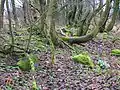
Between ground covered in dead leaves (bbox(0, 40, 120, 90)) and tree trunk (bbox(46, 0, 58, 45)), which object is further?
tree trunk (bbox(46, 0, 58, 45))

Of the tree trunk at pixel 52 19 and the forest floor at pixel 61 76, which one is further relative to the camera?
the tree trunk at pixel 52 19

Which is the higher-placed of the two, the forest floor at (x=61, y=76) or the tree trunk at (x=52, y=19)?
the tree trunk at (x=52, y=19)

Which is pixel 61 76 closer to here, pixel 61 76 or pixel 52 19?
pixel 61 76

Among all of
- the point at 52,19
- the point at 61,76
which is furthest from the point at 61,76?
the point at 52,19

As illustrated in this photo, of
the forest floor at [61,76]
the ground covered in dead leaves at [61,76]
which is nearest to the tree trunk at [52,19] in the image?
the ground covered in dead leaves at [61,76]

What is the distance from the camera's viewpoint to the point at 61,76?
8625 mm

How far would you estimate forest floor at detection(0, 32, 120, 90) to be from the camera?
7.45 metres

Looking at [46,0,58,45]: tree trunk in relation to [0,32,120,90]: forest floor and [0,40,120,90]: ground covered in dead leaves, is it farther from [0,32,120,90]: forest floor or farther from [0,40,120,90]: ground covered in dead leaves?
[0,32,120,90]: forest floor

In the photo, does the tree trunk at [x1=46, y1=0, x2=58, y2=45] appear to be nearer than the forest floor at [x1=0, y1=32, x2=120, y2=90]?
No

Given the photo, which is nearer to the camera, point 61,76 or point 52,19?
point 61,76

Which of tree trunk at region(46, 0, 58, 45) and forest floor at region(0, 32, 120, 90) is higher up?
tree trunk at region(46, 0, 58, 45)

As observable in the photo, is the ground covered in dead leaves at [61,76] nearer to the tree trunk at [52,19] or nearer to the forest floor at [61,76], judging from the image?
the forest floor at [61,76]

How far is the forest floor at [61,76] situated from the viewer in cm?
745

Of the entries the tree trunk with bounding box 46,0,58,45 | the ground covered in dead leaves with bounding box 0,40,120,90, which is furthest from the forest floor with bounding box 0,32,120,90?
the tree trunk with bounding box 46,0,58,45
